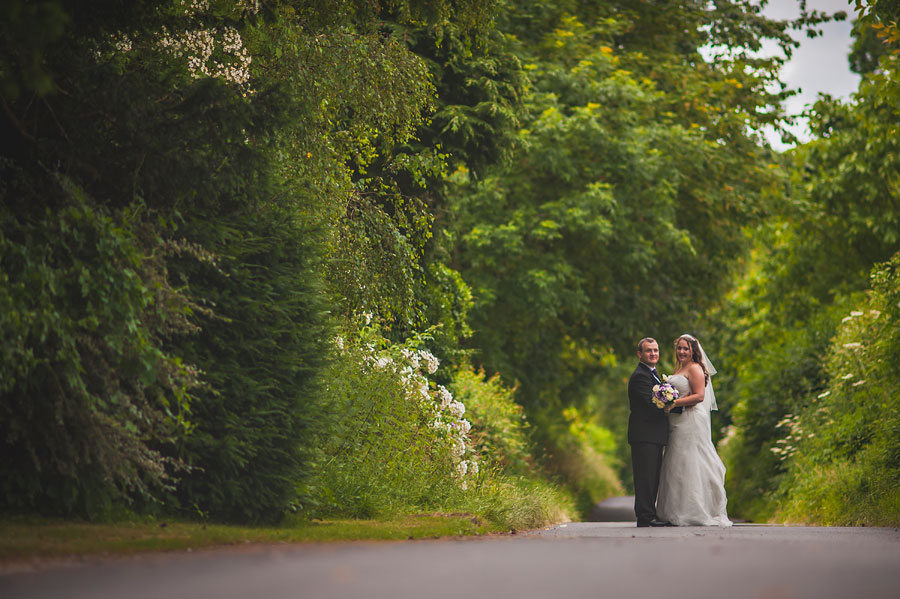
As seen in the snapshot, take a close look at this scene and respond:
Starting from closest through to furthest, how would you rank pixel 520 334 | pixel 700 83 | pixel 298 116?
pixel 298 116, pixel 520 334, pixel 700 83

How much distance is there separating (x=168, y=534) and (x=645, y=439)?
7010 mm

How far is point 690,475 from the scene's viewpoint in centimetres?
1455

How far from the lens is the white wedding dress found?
47.6 feet

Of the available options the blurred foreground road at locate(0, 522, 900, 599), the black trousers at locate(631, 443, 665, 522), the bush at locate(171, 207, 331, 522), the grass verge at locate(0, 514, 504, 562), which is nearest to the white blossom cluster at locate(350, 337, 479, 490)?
the black trousers at locate(631, 443, 665, 522)

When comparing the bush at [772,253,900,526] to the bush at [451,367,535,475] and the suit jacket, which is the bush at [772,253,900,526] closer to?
the suit jacket

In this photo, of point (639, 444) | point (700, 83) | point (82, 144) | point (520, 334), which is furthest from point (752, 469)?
point (82, 144)

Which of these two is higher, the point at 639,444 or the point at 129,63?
the point at 129,63

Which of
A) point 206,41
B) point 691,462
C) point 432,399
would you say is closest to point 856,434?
point 691,462

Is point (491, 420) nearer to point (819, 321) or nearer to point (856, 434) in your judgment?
point (856, 434)

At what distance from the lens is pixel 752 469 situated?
2773cm

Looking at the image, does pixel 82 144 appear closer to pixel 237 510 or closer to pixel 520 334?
pixel 237 510

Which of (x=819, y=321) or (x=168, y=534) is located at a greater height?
(x=819, y=321)

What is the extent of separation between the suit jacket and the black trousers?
109 millimetres

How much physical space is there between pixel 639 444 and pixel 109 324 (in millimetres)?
7722
